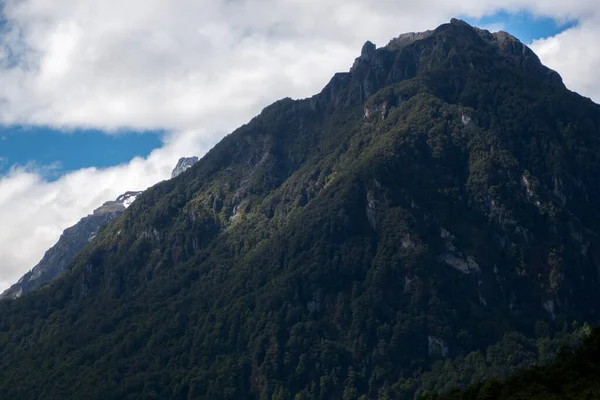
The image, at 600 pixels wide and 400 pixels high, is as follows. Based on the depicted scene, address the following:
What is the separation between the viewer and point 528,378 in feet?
570

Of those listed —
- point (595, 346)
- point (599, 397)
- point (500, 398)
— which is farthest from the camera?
point (595, 346)

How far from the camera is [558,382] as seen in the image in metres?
167

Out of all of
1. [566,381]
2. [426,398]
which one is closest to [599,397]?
[566,381]

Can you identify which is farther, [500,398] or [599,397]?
[500,398]

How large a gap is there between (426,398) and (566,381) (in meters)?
34.1

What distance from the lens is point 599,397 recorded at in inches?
5728

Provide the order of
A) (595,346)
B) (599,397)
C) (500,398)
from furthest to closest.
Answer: (595,346) < (500,398) < (599,397)

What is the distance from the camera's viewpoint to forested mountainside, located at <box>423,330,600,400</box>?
157875mm

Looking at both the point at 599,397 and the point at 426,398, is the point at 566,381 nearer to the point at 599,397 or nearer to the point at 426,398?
the point at 599,397

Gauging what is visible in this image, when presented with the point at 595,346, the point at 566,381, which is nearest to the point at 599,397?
the point at 566,381

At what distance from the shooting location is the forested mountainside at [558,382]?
518 ft

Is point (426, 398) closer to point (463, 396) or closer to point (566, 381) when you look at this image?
point (463, 396)

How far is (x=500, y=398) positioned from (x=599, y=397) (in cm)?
2318

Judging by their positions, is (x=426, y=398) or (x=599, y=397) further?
(x=426, y=398)
